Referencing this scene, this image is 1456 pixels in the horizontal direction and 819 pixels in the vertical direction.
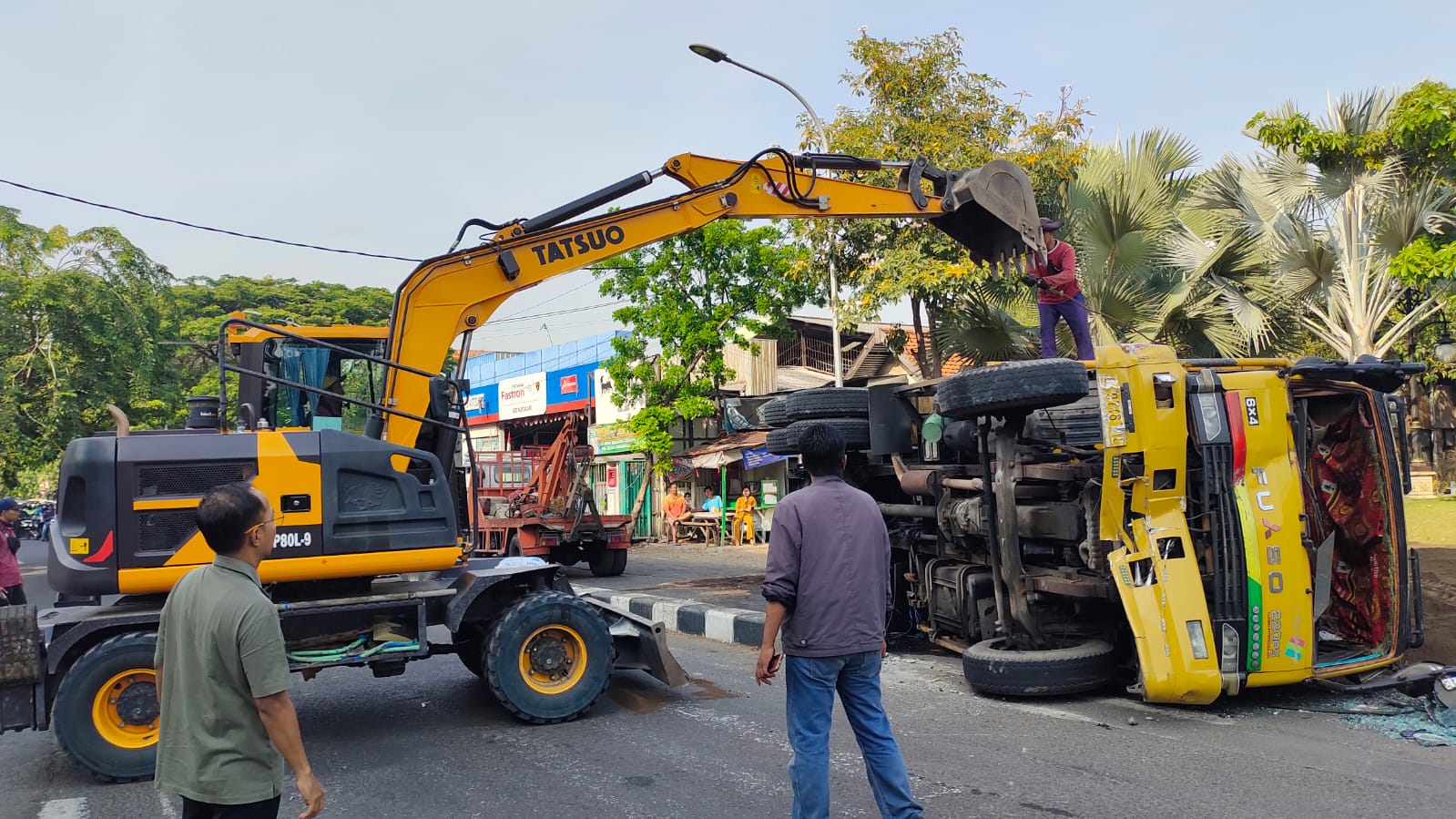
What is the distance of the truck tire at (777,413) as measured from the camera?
8852mm

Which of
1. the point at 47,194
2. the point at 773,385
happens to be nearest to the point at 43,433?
the point at 47,194

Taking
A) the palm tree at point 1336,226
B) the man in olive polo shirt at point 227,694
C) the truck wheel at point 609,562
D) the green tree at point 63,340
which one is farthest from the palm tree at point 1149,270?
the green tree at point 63,340

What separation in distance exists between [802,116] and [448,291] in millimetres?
10350

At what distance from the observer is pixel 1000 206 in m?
8.02

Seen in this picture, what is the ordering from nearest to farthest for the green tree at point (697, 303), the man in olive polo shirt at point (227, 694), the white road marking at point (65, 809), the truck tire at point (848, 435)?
the man in olive polo shirt at point (227, 694)
the white road marking at point (65, 809)
the truck tire at point (848, 435)
the green tree at point (697, 303)

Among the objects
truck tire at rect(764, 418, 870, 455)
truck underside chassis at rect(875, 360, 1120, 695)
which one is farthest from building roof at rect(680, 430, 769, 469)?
truck underside chassis at rect(875, 360, 1120, 695)

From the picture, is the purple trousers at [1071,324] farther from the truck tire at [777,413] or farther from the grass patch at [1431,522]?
the grass patch at [1431,522]

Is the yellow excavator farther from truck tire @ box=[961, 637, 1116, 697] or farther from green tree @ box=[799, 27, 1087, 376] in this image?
green tree @ box=[799, 27, 1087, 376]

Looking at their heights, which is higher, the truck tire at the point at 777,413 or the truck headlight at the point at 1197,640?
the truck tire at the point at 777,413

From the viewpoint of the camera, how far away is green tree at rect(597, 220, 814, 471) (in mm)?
22703

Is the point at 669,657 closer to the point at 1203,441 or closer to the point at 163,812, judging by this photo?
the point at 163,812

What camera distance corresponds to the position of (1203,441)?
5766 mm

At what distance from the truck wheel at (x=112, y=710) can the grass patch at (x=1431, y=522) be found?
12433 mm

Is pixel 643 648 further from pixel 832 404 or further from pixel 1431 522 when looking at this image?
pixel 1431 522
